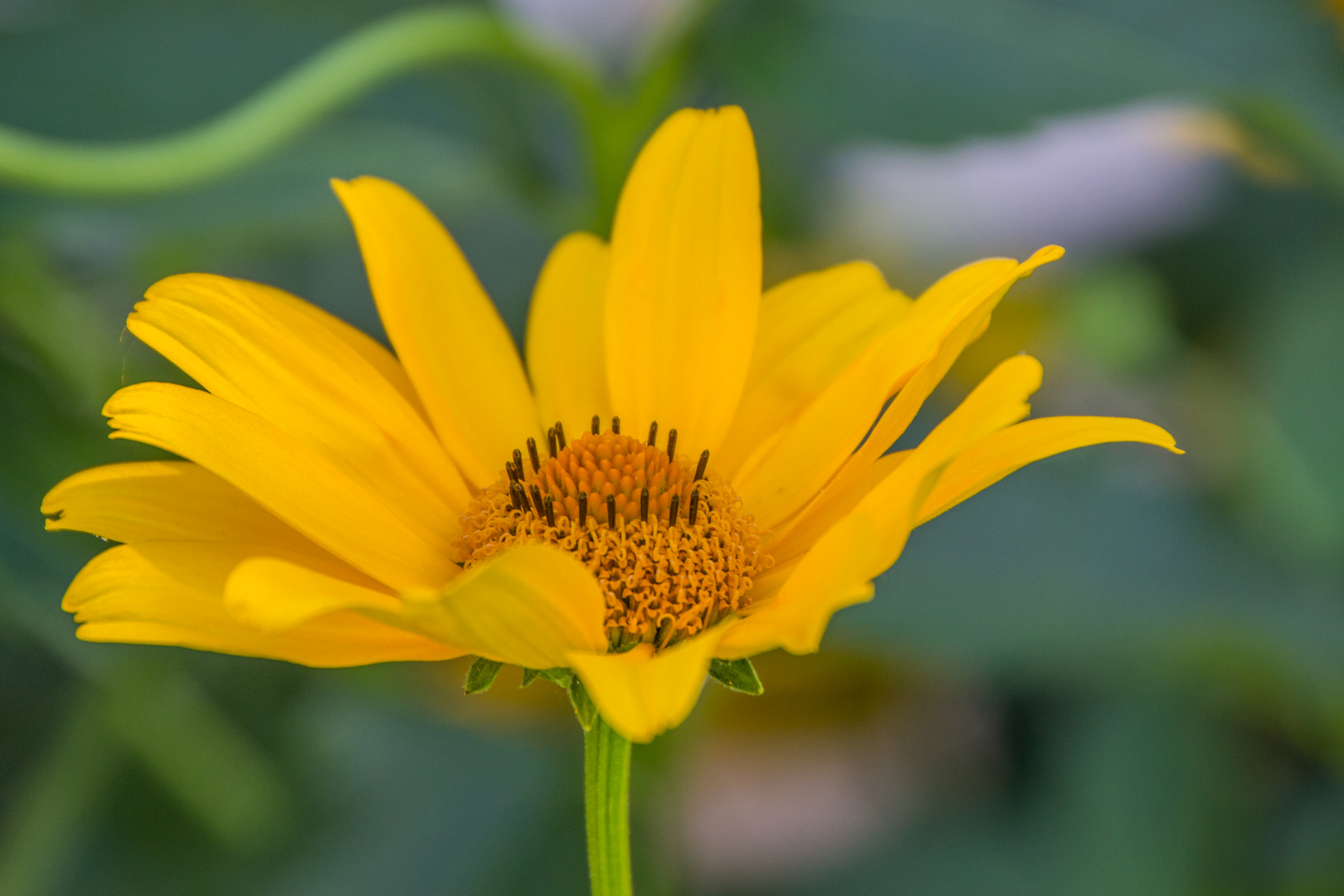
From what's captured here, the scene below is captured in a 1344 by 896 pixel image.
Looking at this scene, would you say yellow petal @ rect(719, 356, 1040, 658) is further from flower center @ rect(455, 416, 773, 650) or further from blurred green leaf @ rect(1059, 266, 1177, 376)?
blurred green leaf @ rect(1059, 266, 1177, 376)

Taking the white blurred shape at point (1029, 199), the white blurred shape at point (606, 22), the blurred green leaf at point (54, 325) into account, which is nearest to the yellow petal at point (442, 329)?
the blurred green leaf at point (54, 325)

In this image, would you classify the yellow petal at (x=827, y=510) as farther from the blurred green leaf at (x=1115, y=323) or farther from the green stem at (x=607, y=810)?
the blurred green leaf at (x=1115, y=323)

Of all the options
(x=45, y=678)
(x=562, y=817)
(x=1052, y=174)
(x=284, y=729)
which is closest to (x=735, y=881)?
(x=562, y=817)

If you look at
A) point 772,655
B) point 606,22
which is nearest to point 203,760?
point 772,655

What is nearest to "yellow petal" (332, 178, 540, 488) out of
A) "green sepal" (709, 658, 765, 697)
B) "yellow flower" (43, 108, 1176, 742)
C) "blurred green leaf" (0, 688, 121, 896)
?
"yellow flower" (43, 108, 1176, 742)

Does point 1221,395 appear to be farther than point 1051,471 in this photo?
Yes

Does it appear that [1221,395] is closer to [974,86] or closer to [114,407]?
[974,86]
